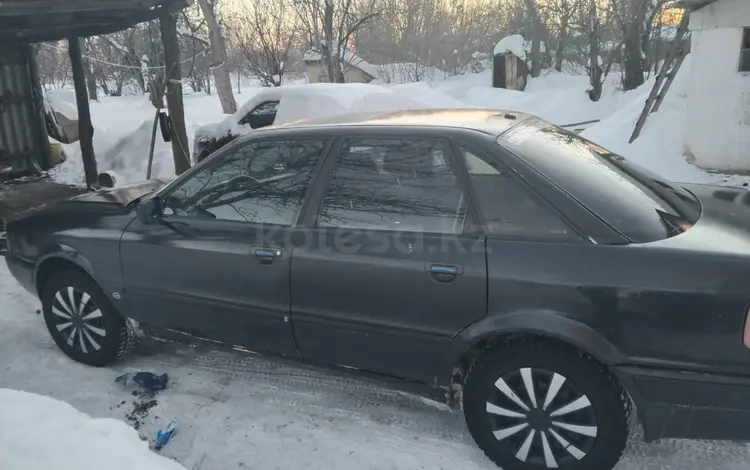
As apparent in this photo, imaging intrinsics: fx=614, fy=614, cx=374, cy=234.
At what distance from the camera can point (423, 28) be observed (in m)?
34.6

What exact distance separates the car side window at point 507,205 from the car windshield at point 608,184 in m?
0.13

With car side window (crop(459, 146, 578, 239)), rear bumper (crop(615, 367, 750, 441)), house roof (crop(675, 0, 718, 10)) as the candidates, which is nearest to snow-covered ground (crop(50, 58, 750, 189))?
house roof (crop(675, 0, 718, 10))

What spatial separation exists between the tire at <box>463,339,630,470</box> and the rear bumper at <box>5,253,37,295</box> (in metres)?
2.97

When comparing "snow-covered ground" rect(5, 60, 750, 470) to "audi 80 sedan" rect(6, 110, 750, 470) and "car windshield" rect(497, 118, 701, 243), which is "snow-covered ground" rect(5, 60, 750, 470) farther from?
"car windshield" rect(497, 118, 701, 243)

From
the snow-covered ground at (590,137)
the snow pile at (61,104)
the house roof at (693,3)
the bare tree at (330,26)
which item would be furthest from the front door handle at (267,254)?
the bare tree at (330,26)

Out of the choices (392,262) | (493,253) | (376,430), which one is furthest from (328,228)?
(376,430)

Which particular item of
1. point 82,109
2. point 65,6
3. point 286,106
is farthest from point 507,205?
point 82,109

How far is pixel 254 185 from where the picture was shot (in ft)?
10.8

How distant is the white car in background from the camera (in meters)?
8.86

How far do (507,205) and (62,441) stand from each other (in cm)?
205

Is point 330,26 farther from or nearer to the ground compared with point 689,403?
farther from the ground

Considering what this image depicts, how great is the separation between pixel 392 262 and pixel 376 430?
0.95 meters

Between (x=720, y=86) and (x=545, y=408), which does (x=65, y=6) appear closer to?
(x=545, y=408)

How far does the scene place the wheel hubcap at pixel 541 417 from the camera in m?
2.56
